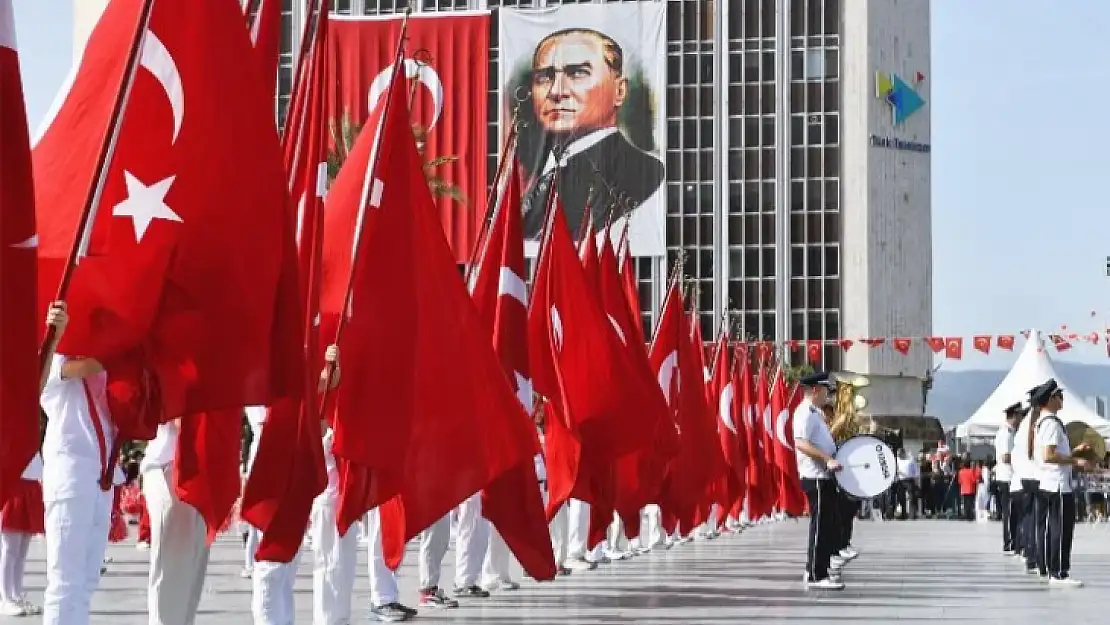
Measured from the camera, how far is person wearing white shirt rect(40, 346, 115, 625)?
8.21m

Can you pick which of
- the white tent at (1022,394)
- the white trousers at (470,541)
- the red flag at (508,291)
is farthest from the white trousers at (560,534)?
the white tent at (1022,394)

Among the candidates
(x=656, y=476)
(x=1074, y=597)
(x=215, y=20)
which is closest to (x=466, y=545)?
(x=656, y=476)

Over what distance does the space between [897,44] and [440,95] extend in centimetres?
1837

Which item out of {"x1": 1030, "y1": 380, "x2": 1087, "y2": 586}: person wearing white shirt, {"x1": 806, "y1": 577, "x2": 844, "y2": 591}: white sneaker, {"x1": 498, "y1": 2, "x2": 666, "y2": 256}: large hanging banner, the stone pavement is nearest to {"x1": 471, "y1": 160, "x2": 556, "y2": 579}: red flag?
the stone pavement

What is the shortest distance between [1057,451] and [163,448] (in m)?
11.0

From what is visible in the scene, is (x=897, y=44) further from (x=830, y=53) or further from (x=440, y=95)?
(x=440, y=95)

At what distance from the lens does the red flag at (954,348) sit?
184 feet

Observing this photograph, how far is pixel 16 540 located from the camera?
14.1 meters

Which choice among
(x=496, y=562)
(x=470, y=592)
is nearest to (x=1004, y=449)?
(x=496, y=562)

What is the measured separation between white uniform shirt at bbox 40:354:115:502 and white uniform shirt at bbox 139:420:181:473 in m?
0.97

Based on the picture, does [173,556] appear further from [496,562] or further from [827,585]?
[827,585]

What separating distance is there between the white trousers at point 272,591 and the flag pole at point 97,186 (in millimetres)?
3183

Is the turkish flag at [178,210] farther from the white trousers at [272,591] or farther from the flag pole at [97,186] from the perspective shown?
the white trousers at [272,591]

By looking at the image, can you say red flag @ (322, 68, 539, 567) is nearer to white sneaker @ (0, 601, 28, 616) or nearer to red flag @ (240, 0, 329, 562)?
red flag @ (240, 0, 329, 562)
